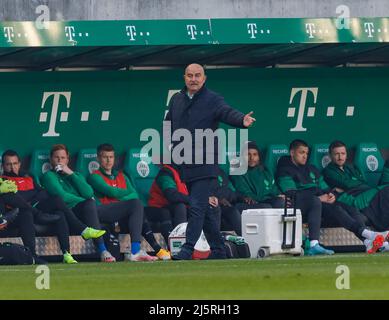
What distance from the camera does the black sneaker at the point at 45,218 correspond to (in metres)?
17.4

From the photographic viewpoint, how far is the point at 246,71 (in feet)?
66.3

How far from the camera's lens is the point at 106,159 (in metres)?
18.4

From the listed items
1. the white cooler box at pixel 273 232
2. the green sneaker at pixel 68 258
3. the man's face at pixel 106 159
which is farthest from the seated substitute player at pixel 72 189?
the white cooler box at pixel 273 232

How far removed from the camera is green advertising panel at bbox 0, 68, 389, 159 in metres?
19.4

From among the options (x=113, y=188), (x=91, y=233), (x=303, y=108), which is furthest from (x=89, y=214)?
(x=303, y=108)

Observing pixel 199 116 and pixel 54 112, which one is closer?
pixel 199 116

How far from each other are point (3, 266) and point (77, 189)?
2693 millimetres

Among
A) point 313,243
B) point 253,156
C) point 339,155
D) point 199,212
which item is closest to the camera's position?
point 199,212

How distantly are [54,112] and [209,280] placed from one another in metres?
7.69

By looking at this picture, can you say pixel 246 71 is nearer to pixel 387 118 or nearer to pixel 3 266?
pixel 387 118

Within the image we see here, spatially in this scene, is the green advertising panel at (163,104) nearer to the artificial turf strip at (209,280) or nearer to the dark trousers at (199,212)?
the artificial turf strip at (209,280)

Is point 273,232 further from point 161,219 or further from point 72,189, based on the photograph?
point 72,189

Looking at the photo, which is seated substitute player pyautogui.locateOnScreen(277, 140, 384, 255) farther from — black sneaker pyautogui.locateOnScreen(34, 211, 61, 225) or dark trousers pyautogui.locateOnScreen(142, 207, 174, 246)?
black sneaker pyautogui.locateOnScreen(34, 211, 61, 225)

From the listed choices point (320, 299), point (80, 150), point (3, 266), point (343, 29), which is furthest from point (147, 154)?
point (320, 299)
